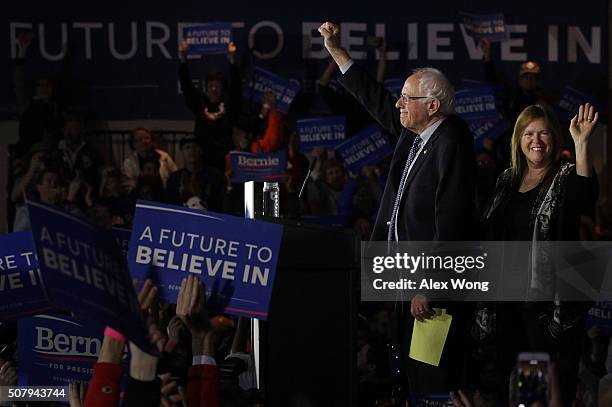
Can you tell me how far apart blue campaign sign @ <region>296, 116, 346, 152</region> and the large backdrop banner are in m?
1.19

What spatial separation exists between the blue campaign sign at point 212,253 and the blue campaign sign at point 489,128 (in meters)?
6.45

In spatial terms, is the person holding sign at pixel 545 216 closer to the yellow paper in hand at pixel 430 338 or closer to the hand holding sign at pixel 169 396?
the yellow paper in hand at pixel 430 338

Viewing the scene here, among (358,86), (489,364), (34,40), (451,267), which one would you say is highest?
(34,40)

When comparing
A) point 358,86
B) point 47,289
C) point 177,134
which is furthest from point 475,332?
point 177,134

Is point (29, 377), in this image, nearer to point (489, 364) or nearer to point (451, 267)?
point (451, 267)

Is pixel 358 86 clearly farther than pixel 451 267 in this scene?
Yes

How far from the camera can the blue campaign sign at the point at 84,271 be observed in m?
2.20

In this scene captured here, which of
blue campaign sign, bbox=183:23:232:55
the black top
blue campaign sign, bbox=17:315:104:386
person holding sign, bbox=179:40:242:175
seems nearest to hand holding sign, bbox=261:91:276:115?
person holding sign, bbox=179:40:242:175

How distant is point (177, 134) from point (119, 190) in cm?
192

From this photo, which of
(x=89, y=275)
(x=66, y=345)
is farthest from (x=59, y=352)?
(x=89, y=275)

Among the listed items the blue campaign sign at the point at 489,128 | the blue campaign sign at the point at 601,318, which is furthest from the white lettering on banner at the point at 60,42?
the blue campaign sign at the point at 601,318

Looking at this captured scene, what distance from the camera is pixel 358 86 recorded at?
13.6 feet

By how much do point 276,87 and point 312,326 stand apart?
7089 millimetres

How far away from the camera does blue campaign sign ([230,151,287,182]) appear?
817 centimetres
